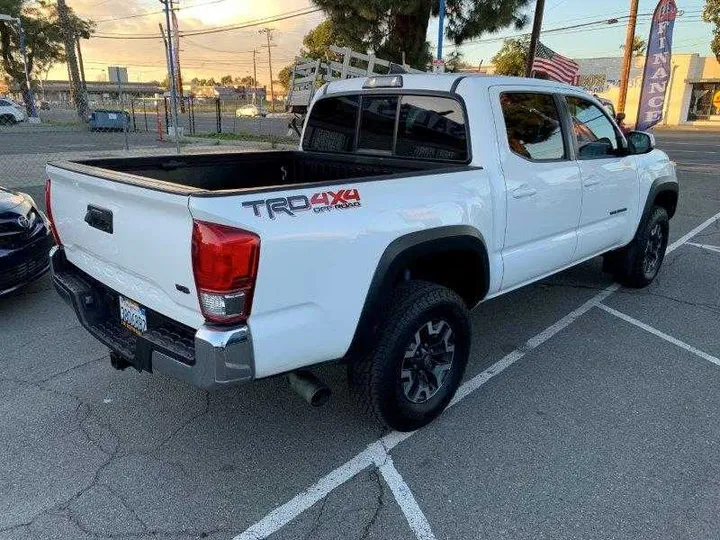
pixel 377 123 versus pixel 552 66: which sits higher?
pixel 552 66

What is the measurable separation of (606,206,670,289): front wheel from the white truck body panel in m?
1.53

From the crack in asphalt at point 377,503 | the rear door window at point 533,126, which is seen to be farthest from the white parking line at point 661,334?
the crack in asphalt at point 377,503

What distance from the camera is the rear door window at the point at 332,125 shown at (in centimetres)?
411

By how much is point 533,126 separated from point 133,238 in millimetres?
2657

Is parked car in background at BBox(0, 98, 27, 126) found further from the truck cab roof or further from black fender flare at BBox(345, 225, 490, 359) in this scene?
black fender flare at BBox(345, 225, 490, 359)

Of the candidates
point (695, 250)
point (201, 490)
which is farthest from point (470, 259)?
point (695, 250)

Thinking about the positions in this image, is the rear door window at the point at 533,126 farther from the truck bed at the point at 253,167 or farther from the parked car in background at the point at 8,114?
the parked car in background at the point at 8,114

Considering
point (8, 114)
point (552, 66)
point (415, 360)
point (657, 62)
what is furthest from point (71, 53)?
point (415, 360)

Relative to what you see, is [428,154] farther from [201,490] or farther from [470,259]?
[201,490]

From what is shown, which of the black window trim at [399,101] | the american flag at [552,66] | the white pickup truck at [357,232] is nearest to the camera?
the white pickup truck at [357,232]

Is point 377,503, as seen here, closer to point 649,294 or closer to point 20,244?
point 20,244

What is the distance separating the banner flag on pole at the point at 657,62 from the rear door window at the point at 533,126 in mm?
10886

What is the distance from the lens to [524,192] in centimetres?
346

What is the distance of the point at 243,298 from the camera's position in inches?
85.4
